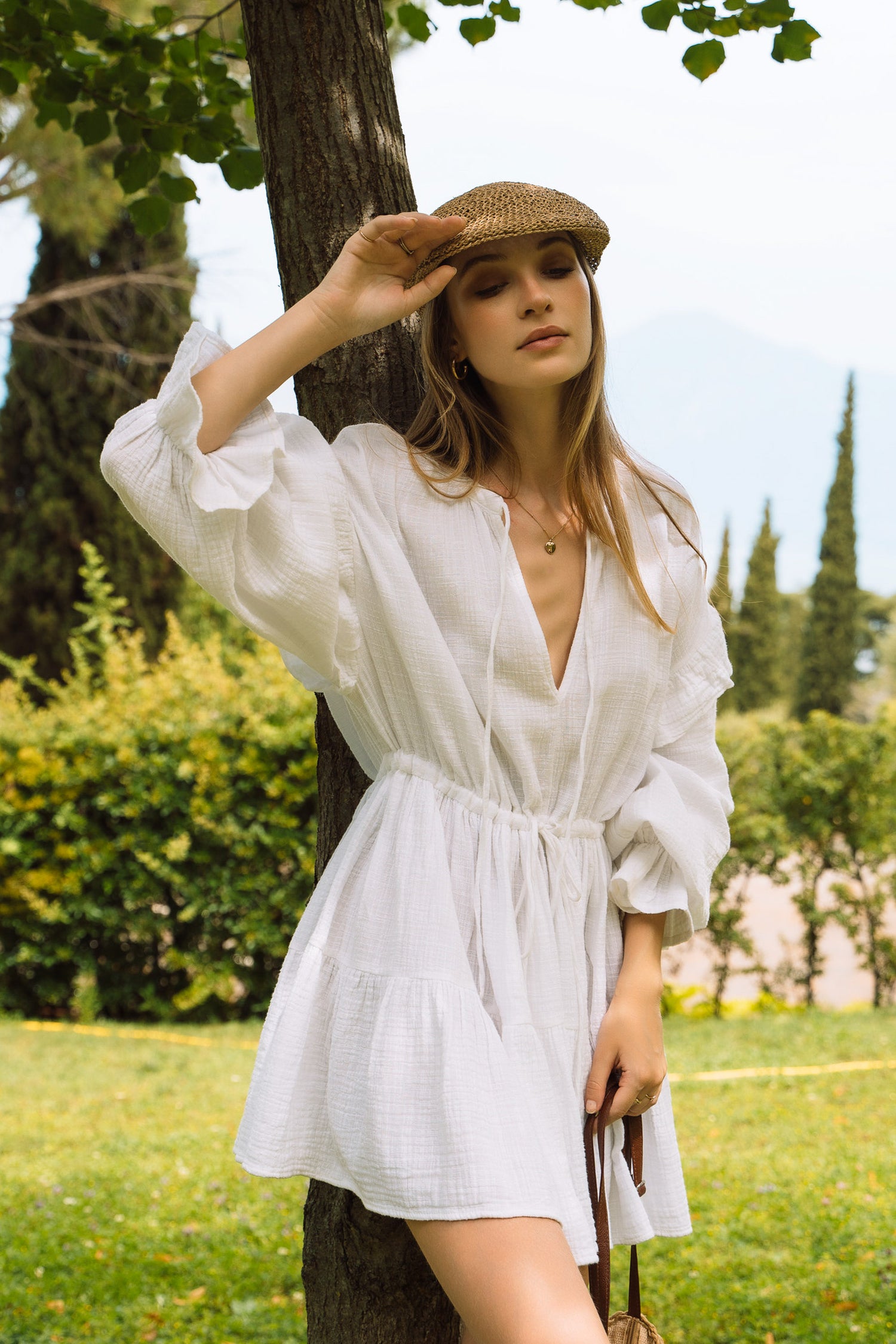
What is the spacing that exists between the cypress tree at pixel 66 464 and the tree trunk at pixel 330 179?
1165cm

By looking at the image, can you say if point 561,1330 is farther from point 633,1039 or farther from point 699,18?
point 699,18

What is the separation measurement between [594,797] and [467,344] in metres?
0.82

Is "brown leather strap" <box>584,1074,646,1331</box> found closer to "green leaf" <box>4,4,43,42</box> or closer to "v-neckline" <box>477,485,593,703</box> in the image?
"v-neckline" <box>477,485,593,703</box>

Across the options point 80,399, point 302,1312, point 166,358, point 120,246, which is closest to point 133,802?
point 302,1312

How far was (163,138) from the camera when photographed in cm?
333

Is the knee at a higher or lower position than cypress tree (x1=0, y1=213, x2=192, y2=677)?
lower

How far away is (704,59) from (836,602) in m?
29.5

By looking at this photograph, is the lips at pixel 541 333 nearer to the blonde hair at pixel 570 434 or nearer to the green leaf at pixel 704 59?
the blonde hair at pixel 570 434

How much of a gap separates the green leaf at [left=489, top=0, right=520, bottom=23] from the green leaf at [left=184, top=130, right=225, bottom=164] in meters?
0.85

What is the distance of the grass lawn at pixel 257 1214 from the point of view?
3217 millimetres

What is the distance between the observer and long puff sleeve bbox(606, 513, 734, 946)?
1.99m

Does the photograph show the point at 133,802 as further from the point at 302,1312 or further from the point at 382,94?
the point at 382,94

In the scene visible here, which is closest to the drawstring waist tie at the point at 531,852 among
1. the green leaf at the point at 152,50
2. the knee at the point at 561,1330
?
the knee at the point at 561,1330

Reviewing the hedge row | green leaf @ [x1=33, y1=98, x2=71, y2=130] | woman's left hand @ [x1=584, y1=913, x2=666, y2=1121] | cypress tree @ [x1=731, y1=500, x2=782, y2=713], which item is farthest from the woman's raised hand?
cypress tree @ [x1=731, y1=500, x2=782, y2=713]
